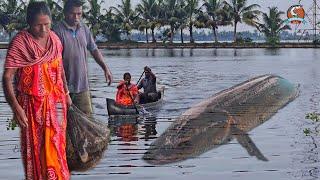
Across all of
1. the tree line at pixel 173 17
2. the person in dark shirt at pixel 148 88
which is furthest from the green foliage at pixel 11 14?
the person in dark shirt at pixel 148 88

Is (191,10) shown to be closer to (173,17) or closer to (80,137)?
(173,17)

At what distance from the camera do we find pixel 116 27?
97750 millimetres

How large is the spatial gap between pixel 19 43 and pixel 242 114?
5.14 metres

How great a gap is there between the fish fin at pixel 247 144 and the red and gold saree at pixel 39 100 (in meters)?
5.16

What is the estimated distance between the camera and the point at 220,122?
981cm

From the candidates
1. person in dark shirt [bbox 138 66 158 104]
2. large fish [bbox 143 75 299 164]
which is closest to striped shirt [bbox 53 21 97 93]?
large fish [bbox 143 75 299 164]

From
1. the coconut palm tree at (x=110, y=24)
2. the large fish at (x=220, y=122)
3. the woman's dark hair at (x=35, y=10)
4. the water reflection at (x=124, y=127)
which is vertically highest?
the woman's dark hair at (x=35, y=10)

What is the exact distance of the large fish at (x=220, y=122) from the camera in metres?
9.48

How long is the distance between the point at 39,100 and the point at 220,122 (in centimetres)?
465

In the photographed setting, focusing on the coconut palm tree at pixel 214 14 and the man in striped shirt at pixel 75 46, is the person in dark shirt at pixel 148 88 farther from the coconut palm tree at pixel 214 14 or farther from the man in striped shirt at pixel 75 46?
the coconut palm tree at pixel 214 14

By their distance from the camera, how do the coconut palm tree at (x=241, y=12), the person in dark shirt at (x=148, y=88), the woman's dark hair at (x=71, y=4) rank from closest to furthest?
the woman's dark hair at (x=71, y=4)
the person in dark shirt at (x=148, y=88)
the coconut palm tree at (x=241, y=12)

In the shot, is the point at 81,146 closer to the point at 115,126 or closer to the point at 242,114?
the point at 242,114

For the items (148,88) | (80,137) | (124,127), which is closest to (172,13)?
(148,88)

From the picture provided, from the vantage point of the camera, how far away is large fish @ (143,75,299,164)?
373 inches
